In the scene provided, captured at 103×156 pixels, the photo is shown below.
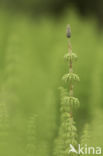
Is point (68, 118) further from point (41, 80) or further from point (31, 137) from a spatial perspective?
point (41, 80)

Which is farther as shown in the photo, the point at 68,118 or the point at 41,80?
the point at 41,80

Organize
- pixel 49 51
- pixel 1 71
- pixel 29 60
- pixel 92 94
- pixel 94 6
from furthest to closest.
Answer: pixel 94 6
pixel 49 51
pixel 29 60
pixel 1 71
pixel 92 94

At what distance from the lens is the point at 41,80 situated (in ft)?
2.80

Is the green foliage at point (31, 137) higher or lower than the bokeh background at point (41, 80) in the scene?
lower

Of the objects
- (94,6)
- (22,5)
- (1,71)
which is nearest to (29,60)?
(1,71)

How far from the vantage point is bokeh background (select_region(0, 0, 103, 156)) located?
1.76 ft

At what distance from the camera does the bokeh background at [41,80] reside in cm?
54

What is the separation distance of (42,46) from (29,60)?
0.57 ft

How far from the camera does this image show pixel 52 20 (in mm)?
1588

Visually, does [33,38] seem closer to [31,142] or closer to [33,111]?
[33,111]

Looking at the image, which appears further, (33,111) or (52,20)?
(52,20)

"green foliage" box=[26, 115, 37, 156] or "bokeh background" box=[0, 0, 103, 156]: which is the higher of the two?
"bokeh background" box=[0, 0, 103, 156]

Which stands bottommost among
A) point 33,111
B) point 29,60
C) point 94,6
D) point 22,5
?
point 33,111

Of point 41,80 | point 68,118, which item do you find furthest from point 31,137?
point 41,80
